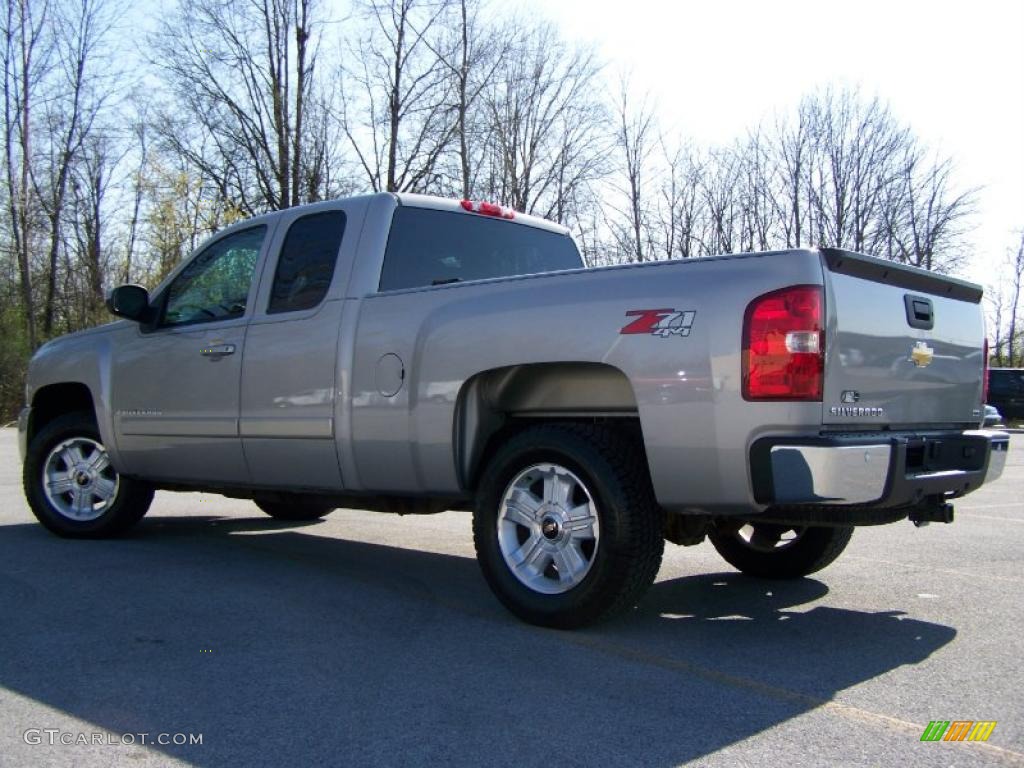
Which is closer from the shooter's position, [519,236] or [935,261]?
[519,236]

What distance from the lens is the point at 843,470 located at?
3.63 m

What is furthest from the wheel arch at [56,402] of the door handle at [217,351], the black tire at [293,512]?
the black tire at [293,512]

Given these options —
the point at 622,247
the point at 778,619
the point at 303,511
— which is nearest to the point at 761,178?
the point at 622,247

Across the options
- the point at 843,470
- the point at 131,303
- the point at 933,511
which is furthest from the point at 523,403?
the point at 131,303

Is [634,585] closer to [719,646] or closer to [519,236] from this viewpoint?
[719,646]

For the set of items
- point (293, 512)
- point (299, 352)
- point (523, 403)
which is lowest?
point (293, 512)

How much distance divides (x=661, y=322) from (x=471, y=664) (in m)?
1.58

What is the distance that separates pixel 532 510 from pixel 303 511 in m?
3.97

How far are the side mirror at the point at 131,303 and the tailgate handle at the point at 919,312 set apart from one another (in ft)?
15.0

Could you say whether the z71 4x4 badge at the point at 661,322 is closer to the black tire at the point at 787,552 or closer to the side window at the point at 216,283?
the black tire at the point at 787,552

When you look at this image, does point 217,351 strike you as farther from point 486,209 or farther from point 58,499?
point 58,499

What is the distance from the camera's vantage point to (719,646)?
422 cm

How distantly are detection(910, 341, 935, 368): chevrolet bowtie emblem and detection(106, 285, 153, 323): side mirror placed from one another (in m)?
4.60

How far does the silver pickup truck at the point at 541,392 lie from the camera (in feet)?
12.4
